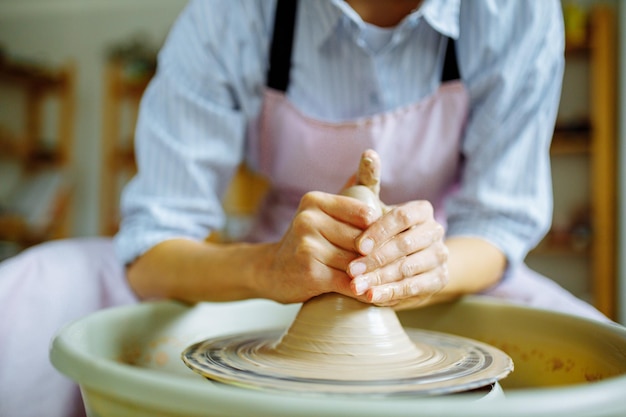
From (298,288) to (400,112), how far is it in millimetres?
372

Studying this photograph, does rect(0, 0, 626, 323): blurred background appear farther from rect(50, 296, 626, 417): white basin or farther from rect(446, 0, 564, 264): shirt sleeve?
rect(50, 296, 626, 417): white basin

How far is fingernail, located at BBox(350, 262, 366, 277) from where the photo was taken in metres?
0.51

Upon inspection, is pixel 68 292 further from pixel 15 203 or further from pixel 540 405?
pixel 15 203

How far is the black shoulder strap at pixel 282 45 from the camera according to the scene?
850mm

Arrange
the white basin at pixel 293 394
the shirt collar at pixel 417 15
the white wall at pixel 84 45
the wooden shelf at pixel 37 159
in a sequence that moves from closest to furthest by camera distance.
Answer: the white basin at pixel 293 394, the shirt collar at pixel 417 15, the wooden shelf at pixel 37 159, the white wall at pixel 84 45

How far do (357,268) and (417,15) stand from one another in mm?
402

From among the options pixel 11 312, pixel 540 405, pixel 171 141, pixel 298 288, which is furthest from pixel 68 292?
pixel 540 405

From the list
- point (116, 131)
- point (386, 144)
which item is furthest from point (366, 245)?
point (116, 131)

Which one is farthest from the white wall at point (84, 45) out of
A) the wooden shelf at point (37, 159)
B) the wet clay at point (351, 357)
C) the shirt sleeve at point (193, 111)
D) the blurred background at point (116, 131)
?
the wet clay at point (351, 357)

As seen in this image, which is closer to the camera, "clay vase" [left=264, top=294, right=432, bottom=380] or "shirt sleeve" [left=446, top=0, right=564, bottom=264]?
"clay vase" [left=264, top=294, right=432, bottom=380]

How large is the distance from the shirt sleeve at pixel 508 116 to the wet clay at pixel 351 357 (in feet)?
0.89

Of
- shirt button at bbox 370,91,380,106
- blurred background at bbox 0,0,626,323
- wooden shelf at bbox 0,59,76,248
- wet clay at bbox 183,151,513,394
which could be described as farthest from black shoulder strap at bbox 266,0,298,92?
wooden shelf at bbox 0,59,76,248

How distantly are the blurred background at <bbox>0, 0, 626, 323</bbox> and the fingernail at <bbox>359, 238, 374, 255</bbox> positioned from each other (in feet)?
8.27

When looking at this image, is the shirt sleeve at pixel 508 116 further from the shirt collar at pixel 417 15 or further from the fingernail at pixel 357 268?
the fingernail at pixel 357 268
